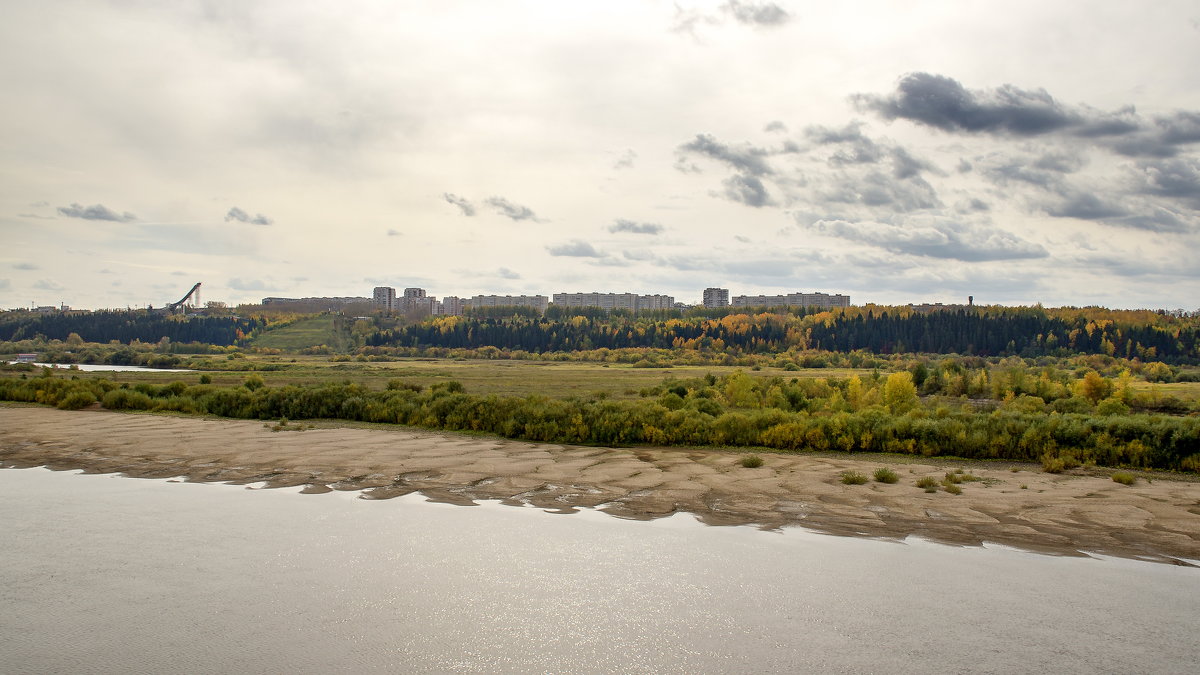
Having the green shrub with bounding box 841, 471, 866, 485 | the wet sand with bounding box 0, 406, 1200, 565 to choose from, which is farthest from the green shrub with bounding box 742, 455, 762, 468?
the green shrub with bounding box 841, 471, 866, 485

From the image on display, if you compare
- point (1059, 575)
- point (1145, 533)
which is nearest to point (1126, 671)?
point (1059, 575)

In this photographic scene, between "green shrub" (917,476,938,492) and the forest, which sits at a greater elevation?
the forest

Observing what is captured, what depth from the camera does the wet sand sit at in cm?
1186

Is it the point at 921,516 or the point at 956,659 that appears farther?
the point at 921,516

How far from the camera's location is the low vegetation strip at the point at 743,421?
1745cm

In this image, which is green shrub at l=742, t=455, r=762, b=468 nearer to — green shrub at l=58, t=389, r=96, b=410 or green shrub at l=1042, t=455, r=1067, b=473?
green shrub at l=1042, t=455, r=1067, b=473

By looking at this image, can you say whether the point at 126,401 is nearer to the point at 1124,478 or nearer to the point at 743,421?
the point at 743,421

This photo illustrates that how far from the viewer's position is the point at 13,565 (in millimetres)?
9867

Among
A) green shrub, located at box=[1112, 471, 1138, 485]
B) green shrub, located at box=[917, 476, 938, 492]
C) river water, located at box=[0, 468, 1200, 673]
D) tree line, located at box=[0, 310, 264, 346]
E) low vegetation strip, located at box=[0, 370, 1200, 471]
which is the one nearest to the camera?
river water, located at box=[0, 468, 1200, 673]

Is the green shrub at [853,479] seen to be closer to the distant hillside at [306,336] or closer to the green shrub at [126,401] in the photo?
the green shrub at [126,401]

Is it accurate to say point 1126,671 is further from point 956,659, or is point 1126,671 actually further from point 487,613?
point 487,613

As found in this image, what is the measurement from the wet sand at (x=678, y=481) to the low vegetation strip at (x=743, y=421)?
1124 mm

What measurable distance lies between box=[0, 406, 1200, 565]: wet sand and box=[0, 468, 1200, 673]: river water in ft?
3.38

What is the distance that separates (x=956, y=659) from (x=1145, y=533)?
6.36 meters
